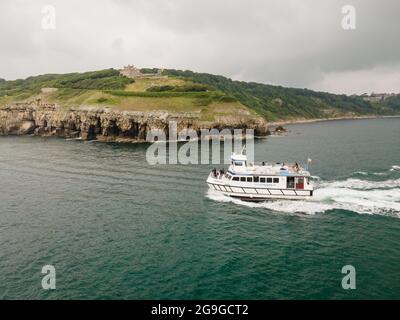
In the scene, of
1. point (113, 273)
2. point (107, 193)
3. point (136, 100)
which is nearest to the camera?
point (113, 273)

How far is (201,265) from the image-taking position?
37562mm

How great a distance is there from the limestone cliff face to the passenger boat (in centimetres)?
8533

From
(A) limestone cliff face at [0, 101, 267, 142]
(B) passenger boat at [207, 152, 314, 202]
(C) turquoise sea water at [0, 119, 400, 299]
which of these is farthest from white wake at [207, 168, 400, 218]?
(A) limestone cliff face at [0, 101, 267, 142]

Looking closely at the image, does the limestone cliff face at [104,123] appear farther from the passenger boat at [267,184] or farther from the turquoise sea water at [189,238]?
the passenger boat at [267,184]

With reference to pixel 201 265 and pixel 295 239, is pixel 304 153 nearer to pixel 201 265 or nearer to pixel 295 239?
pixel 295 239

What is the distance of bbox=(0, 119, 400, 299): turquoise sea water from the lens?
110ft

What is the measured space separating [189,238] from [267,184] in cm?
2005

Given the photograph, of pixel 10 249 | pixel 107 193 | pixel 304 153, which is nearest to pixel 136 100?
pixel 304 153

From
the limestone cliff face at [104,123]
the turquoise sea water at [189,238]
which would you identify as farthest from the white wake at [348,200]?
the limestone cliff face at [104,123]

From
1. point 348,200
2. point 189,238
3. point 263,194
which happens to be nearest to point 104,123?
point 263,194

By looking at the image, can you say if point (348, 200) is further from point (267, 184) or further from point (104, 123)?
point (104, 123)

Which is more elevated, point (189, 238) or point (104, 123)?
point (104, 123)

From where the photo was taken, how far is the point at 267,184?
193 ft
